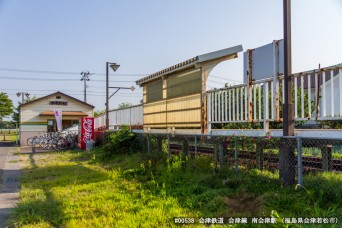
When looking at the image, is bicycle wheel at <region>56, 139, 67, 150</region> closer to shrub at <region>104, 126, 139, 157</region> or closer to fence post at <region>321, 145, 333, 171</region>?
shrub at <region>104, 126, 139, 157</region>

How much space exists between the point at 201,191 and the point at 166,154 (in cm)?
383

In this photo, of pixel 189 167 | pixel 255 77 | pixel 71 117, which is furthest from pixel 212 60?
pixel 71 117

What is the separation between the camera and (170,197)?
18.3 ft

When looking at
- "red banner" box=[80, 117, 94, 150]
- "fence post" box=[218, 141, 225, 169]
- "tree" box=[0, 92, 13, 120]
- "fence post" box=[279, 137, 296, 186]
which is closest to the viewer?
"fence post" box=[279, 137, 296, 186]

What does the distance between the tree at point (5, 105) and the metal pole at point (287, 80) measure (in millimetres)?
50309

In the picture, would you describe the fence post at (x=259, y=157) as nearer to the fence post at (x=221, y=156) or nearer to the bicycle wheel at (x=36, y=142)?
the fence post at (x=221, y=156)

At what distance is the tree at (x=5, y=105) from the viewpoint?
48.5 meters

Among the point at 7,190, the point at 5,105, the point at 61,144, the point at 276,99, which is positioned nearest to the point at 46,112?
the point at 61,144

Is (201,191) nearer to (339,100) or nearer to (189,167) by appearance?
(189,167)

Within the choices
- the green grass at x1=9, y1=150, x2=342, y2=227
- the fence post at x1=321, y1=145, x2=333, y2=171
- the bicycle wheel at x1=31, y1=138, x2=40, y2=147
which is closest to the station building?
the bicycle wheel at x1=31, y1=138, x2=40, y2=147

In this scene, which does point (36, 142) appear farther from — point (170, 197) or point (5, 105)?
point (5, 105)

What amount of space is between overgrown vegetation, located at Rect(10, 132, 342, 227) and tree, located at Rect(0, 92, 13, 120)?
45.8 metres

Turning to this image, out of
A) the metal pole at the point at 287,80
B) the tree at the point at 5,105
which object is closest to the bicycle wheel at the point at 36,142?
the metal pole at the point at 287,80

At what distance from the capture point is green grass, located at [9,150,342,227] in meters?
4.59
